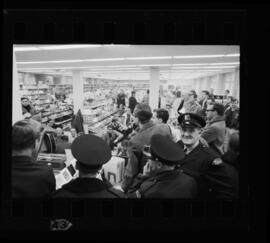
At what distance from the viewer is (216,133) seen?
3.09 meters

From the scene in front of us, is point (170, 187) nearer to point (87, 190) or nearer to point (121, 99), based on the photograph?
point (87, 190)

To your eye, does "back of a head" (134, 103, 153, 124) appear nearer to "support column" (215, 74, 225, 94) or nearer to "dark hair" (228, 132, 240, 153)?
"support column" (215, 74, 225, 94)

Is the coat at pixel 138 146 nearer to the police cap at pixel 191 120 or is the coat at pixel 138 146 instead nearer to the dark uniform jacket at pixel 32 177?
the police cap at pixel 191 120

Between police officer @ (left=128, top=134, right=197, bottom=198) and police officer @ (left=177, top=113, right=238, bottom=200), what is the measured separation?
0.07 metres

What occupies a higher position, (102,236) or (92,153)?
(92,153)

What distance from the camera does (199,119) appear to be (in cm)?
310

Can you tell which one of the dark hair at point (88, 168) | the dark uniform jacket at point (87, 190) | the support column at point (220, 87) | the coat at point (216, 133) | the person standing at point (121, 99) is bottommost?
the dark uniform jacket at point (87, 190)

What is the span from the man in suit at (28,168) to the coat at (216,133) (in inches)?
51.6

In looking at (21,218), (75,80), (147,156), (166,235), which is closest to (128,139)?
(147,156)

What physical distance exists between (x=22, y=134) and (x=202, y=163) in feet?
4.90

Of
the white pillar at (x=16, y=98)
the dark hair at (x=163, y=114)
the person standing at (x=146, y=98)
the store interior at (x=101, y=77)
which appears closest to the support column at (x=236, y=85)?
the store interior at (x=101, y=77)

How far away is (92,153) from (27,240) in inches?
36.4

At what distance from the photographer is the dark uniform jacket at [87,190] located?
9.73ft

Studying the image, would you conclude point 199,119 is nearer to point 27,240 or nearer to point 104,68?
point 104,68
